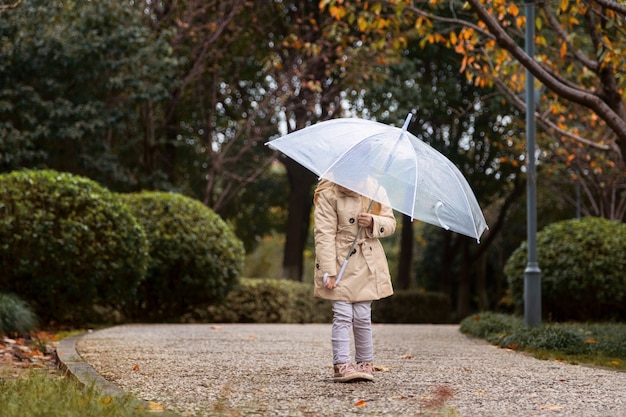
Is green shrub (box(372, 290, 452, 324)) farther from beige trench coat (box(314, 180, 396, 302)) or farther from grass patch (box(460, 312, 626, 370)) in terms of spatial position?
beige trench coat (box(314, 180, 396, 302))

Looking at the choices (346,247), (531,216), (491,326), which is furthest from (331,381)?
(531,216)

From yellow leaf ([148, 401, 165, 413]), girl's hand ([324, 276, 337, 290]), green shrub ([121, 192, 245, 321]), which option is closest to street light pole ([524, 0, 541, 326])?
green shrub ([121, 192, 245, 321])

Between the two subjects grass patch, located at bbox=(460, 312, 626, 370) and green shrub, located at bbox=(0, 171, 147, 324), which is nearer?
grass patch, located at bbox=(460, 312, 626, 370)

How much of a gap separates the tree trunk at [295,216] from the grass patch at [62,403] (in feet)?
50.6

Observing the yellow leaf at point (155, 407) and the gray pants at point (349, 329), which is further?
the gray pants at point (349, 329)

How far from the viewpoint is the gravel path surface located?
504cm

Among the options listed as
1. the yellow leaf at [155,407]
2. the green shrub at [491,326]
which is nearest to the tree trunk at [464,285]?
the green shrub at [491,326]

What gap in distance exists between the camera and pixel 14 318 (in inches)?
356

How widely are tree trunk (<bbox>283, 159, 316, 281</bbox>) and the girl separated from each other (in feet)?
47.1

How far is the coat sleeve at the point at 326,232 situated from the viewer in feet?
19.4

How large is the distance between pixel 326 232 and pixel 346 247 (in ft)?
0.63

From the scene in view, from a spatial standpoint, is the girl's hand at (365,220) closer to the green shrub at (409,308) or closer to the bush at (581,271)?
the bush at (581,271)

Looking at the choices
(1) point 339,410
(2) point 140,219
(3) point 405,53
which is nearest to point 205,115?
(3) point 405,53

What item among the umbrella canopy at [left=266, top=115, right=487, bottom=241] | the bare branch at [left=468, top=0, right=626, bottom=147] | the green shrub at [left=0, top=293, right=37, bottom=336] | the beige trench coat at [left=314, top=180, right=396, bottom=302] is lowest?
the green shrub at [left=0, top=293, right=37, bottom=336]
